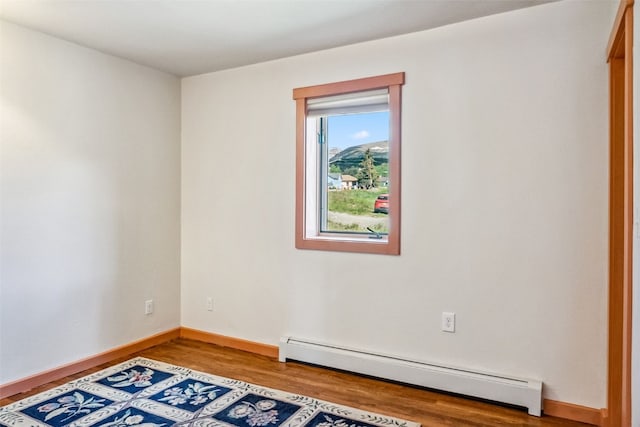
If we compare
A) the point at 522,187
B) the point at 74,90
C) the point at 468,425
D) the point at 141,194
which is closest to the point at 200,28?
the point at 74,90

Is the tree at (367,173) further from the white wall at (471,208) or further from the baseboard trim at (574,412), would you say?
the baseboard trim at (574,412)

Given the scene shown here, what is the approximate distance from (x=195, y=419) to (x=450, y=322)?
1.61 m

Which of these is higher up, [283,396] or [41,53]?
[41,53]

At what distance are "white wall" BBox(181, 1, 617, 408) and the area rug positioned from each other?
64 centimetres

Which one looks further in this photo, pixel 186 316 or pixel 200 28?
pixel 186 316

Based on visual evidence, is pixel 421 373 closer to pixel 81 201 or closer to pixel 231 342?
pixel 231 342

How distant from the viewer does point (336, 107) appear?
300 centimetres

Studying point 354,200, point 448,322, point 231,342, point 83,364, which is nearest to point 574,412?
point 448,322

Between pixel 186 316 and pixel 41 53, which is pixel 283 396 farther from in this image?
pixel 41 53

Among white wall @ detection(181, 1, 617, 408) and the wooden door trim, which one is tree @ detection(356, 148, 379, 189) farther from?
the wooden door trim

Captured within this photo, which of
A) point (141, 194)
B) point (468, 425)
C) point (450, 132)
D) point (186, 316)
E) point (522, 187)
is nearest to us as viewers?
point (468, 425)

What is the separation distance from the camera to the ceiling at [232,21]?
2.27 meters

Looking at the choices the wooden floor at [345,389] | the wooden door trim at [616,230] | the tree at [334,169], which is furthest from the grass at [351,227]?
the wooden door trim at [616,230]

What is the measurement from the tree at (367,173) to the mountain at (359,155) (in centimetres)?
3
